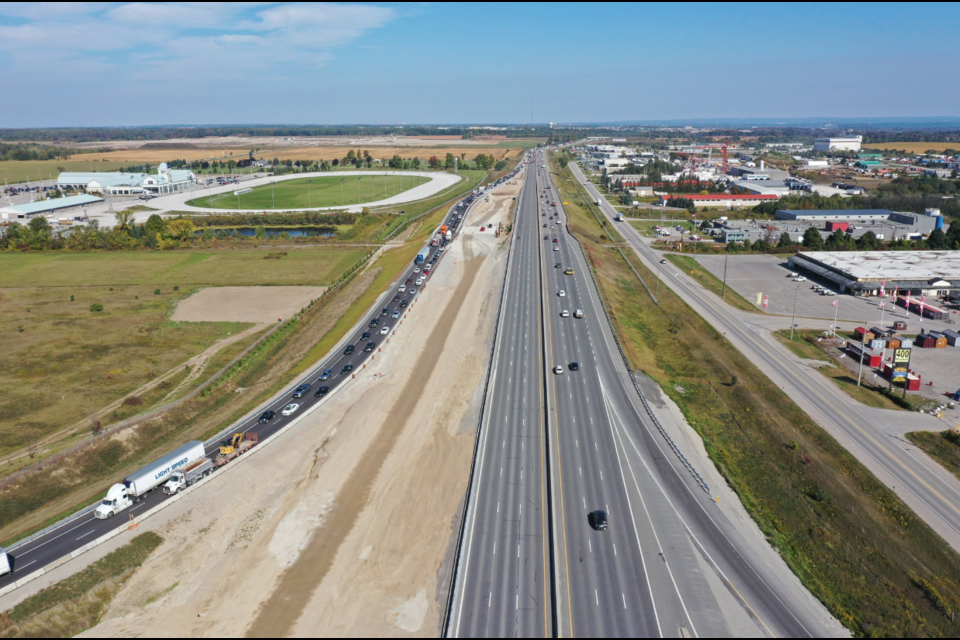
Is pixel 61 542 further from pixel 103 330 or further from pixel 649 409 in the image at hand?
pixel 103 330

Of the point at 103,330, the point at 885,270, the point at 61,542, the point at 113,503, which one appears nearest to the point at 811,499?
the point at 113,503

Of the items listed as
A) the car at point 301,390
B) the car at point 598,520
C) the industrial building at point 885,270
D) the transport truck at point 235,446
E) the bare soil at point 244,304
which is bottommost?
the car at point 598,520

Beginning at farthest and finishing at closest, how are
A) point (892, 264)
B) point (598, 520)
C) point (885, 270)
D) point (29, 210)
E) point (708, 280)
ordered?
point (29, 210), point (708, 280), point (892, 264), point (885, 270), point (598, 520)

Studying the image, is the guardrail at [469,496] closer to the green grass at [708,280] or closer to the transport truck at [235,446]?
the transport truck at [235,446]

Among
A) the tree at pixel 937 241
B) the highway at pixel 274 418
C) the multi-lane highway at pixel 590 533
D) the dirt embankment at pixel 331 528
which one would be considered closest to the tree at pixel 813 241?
the tree at pixel 937 241

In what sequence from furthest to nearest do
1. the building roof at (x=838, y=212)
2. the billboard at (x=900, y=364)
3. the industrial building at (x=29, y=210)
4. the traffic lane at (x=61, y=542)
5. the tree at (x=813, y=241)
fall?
the industrial building at (x=29, y=210) < the building roof at (x=838, y=212) < the tree at (x=813, y=241) < the billboard at (x=900, y=364) < the traffic lane at (x=61, y=542)

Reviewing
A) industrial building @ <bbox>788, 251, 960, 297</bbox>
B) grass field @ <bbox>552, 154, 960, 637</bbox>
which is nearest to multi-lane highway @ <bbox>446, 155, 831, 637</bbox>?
grass field @ <bbox>552, 154, 960, 637</bbox>

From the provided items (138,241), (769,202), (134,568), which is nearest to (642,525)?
(134,568)
